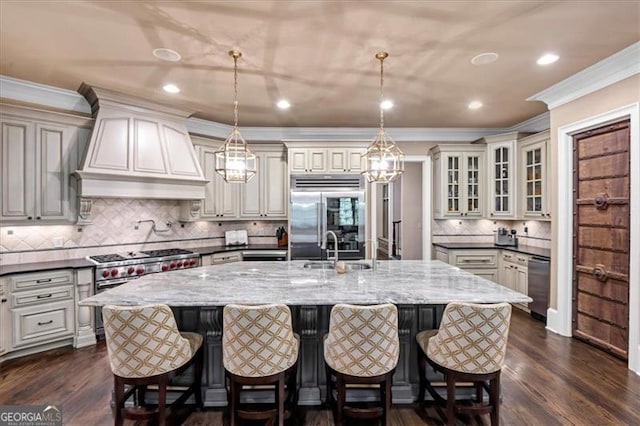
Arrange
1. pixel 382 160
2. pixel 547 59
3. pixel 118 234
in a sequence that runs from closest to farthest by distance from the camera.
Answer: pixel 382 160 < pixel 547 59 < pixel 118 234

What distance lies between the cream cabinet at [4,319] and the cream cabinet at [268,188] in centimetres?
292

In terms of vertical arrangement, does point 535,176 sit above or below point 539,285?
above

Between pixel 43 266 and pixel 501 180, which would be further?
pixel 501 180

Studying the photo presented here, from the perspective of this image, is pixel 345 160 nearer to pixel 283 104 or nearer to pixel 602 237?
pixel 283 104

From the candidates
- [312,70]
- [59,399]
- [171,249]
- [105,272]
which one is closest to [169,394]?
[59,399]

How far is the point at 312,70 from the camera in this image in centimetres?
321

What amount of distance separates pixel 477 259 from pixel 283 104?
3668 millimetres

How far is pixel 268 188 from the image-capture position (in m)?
5.41

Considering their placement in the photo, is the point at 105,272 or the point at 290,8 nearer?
the point at 290,8

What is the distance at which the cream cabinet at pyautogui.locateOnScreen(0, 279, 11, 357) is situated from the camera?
3092 millimetres

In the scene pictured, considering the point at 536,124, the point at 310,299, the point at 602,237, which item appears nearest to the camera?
the point at 310,299

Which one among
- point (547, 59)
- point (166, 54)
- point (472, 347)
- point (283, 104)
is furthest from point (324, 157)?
point (472, 347)

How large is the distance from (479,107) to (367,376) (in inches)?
152

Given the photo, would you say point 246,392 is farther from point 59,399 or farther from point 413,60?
point 413,60
